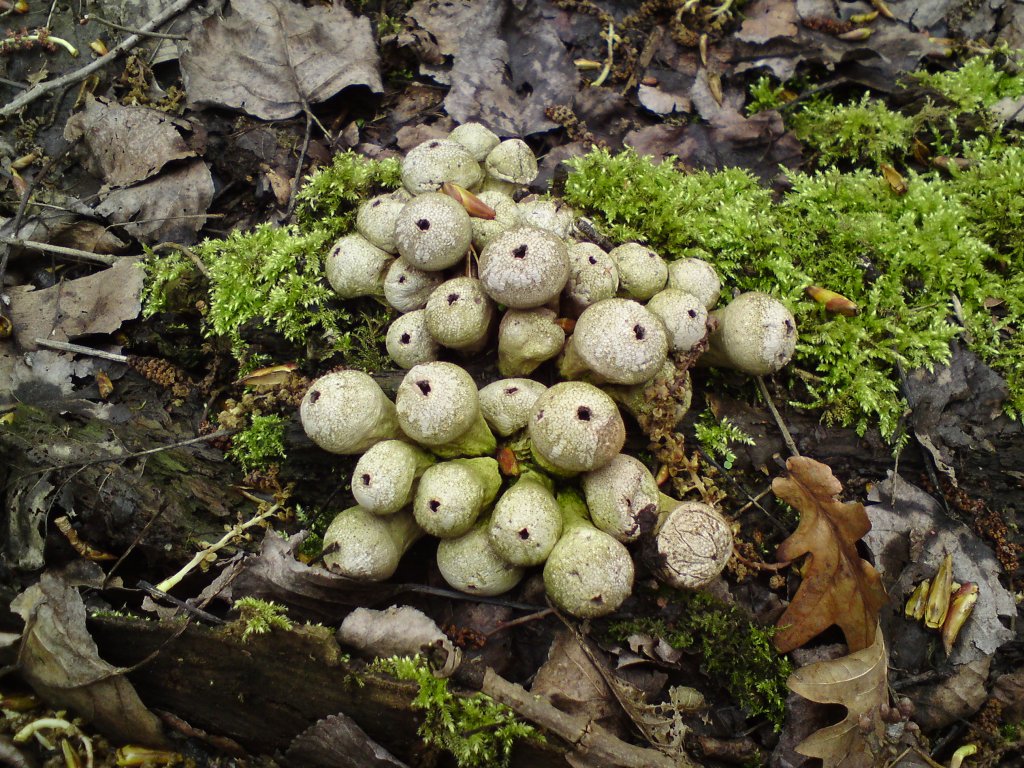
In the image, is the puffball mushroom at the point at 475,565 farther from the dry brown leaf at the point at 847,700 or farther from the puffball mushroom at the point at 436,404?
the dry brown leaf at the point at 847,700

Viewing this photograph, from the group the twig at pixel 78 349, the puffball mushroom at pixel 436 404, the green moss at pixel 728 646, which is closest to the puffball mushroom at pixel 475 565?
the puffball mushroom at pixel 436 404

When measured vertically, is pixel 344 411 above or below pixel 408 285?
below

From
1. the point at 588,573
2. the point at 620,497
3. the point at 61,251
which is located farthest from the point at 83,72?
the point at 588,573

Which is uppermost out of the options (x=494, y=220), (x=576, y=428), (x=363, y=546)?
(x=494, y=220)

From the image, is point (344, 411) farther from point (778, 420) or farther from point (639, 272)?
point (778, 420)

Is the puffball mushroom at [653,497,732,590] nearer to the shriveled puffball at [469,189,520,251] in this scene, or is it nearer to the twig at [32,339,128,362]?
the shriveled puffball at [469,189,520,251]
